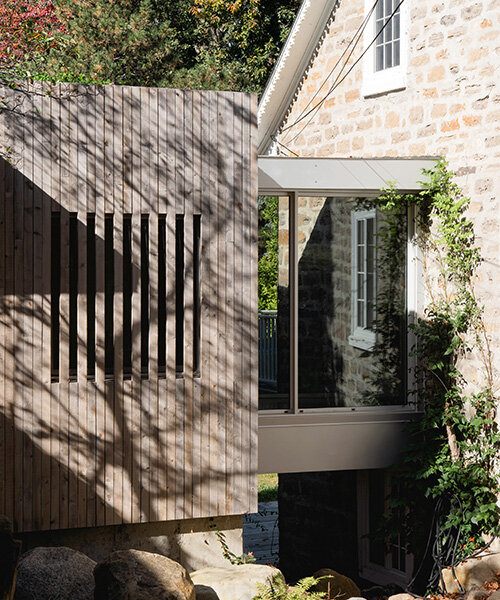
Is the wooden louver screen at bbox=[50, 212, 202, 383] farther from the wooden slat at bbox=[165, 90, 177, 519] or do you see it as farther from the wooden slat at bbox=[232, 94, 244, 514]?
the wooden slat at bbox=[232, 94, 244, 514]

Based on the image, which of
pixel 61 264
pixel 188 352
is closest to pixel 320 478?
pixel 188 352

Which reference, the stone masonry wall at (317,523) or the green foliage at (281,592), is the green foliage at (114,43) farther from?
the green foliage at (281,592)

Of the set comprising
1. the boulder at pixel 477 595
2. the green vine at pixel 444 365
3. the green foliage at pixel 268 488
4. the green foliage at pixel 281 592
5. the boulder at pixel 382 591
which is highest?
the green vine at pixel 444 365

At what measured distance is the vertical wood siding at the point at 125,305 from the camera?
19.4 ft

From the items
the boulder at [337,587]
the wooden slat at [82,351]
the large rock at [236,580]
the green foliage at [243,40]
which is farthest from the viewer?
the green foliage at [243,40]

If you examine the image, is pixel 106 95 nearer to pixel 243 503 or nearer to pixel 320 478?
pixel 243 503

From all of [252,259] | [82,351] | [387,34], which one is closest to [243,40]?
[387,34]

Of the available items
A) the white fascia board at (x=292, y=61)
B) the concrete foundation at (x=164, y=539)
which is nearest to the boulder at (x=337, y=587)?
the concrete foundation at (x=164, y=539)

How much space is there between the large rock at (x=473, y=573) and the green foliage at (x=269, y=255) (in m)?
2.85

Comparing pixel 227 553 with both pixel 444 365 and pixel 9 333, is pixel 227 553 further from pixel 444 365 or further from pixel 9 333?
pixel 444 365

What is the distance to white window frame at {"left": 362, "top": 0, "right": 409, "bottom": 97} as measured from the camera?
873 centimetres

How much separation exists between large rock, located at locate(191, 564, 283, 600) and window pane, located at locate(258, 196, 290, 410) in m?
1.88

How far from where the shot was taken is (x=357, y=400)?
25.8ft

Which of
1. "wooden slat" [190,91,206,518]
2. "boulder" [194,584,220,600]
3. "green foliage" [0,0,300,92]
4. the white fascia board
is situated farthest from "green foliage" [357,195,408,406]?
"green foliage" [0,0,300,92]
